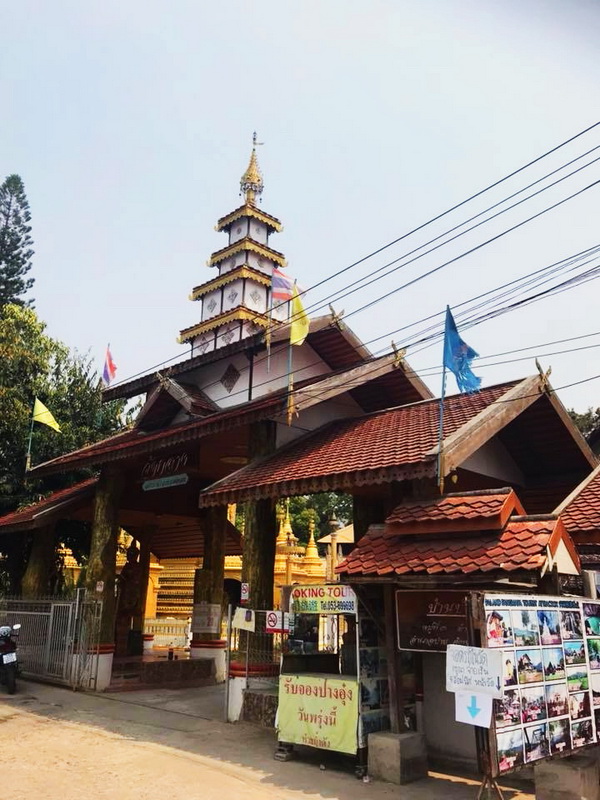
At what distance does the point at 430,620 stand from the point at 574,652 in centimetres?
146

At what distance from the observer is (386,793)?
6.65 metres

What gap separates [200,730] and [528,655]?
5.73 metres

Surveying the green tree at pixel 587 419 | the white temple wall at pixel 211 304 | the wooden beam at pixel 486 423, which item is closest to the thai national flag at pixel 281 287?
the wooden beam at pixel 486 423

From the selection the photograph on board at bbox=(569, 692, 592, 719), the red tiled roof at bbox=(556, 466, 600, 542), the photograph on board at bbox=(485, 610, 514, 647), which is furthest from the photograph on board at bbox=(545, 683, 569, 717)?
the red tiled roof at bbox=(556, 466, 600, 542)

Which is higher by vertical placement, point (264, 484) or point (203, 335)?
point (203, 335)

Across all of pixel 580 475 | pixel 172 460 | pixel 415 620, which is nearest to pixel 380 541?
pixel 415 620

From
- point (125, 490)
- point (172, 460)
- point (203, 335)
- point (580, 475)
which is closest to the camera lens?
point (580, 475)

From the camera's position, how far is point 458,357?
8.77 meters

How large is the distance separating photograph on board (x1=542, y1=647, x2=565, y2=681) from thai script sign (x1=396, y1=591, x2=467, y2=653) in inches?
34.1

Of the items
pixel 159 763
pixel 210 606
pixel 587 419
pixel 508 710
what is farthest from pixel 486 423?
pixel 587 419

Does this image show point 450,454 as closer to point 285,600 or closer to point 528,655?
point 528,655

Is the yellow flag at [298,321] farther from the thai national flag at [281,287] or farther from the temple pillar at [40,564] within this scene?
the temple pillar at [40,564]

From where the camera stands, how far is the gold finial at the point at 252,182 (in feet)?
150

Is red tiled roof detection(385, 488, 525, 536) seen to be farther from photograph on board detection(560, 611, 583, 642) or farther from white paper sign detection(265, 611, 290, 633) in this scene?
white paper sign detection(265, 611, 290, 633)
